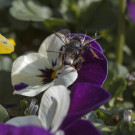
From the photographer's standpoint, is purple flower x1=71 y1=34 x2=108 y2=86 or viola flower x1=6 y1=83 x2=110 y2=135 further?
purple flower x1=71 y1=34 x2=108 y2=86

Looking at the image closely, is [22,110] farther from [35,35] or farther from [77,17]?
[35,35]

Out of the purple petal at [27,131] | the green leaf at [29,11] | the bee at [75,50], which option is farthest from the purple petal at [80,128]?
the green leaf at [29,11]

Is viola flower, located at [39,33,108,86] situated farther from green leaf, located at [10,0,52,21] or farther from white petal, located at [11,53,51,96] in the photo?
green leaf, located at [10,0,52,21]

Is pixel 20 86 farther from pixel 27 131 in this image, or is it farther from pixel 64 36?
pixel 27 131

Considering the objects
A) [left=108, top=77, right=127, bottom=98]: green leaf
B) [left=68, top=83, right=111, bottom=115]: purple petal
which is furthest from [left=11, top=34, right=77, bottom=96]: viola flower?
[left=108, top=77, right=127, bottom=98]: green leaf

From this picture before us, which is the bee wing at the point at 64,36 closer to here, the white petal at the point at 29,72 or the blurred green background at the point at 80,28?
the white petal at the point at 29,72

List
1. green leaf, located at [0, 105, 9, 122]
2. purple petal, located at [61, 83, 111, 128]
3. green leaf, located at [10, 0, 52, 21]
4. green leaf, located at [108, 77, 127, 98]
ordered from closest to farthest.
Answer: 1. purple petal, located at [61, 83, 111, 128]
2. green leaf, located at [0, 105, 9, 122]
3. green leaf, located at [108, 77, 127, 98]
4. green leaf, located at [10, 0, 52, 21]

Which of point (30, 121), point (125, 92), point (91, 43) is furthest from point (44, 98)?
point (125, 92)
